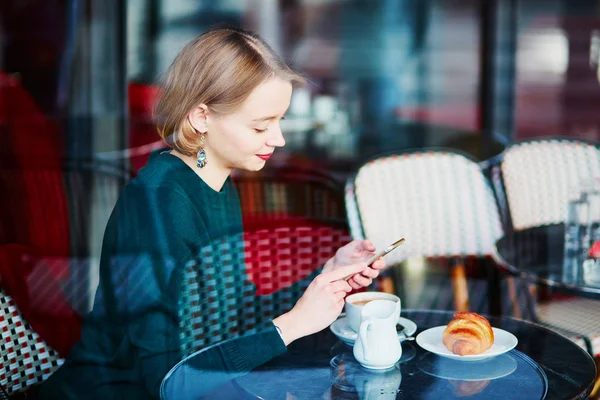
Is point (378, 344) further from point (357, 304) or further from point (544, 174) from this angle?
point (544, 174)

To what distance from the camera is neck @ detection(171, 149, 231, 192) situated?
1684 millimetres

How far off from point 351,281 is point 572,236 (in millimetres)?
934

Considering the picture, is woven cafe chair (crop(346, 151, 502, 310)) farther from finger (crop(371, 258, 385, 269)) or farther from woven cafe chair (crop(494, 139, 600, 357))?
finger (crop(371, 258, 385, 269))

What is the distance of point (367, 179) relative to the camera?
2744 mm

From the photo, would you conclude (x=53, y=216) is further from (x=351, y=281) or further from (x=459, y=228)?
(x=351, y=281)

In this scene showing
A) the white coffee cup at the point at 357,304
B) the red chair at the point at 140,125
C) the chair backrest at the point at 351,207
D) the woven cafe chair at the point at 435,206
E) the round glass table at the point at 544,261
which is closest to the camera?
the white coffee cup at the point at 357,304

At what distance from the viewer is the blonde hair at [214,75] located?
5.30 feet

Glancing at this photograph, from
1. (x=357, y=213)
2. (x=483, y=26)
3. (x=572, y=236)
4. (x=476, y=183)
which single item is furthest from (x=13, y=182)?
(x=483, y=26)

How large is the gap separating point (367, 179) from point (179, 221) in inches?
49.5

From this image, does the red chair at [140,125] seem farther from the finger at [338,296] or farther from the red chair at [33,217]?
the finger at [338,296]

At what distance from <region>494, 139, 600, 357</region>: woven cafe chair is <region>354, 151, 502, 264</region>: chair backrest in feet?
0.63

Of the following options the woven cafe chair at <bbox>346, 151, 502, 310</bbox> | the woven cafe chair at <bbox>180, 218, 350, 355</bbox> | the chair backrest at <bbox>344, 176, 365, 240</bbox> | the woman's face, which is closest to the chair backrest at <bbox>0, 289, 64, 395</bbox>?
the woven cafe chair at <bbox>180, 218, 350, 355</bbox>

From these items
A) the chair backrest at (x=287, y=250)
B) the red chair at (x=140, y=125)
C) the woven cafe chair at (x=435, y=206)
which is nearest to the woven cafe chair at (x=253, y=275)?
the chair backrest at (x=287, y=250)

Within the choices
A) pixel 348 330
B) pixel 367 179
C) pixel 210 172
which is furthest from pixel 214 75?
pixel 367 179
